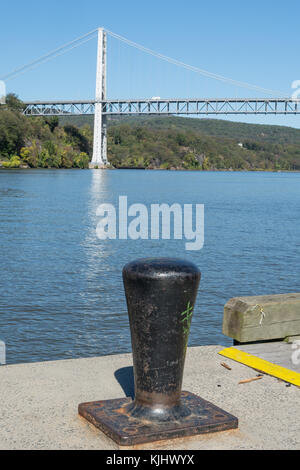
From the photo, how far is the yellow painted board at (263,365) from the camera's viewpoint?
471 cm

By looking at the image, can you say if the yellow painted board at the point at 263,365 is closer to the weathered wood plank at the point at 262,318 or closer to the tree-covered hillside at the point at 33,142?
the weathered wood plank at the point at 262,318

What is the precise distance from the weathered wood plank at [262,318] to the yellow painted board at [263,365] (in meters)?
0.18

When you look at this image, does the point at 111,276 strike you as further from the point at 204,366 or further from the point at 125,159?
the point at 125,159

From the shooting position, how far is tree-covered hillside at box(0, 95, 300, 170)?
109 metres

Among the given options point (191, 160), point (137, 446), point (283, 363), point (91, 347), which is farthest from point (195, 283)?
point (191, 160)

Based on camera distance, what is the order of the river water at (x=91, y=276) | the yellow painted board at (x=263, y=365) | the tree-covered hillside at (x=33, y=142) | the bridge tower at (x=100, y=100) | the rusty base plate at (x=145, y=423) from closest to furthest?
1. the rusty base plate at (x=145, y=423)
2. the yellow painted board at (x=263, y=365)
3. the river water at (x=91, y=276)
4. the tree-covered hillside at (x=33, y=142)
5. the bridge tower at (x=100, y=100)

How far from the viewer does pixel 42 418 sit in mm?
3867

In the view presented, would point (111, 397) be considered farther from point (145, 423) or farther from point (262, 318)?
point (262, 318)

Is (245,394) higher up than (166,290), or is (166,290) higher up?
(166,290)

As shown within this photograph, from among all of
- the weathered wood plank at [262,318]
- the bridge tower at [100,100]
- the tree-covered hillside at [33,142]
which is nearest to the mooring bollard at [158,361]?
the weathered wood plank at [262,318]

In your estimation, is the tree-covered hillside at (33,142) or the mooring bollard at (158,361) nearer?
the mooring bollard at (158,361)

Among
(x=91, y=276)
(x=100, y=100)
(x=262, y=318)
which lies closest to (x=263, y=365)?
(x=262, y=318)
